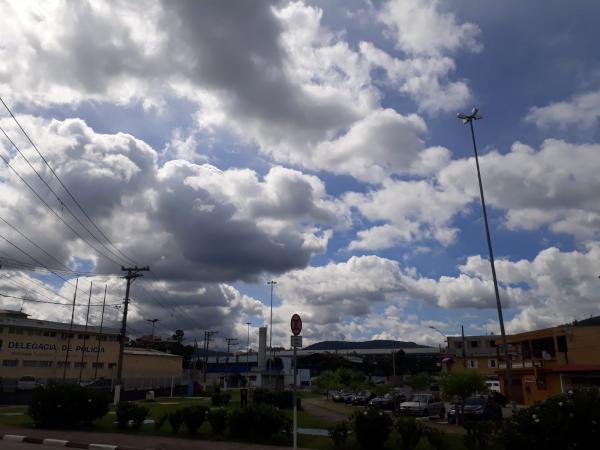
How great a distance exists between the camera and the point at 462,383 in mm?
23719

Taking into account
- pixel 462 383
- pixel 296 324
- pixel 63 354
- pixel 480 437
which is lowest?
pixel 480 437

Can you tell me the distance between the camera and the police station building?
197 ft

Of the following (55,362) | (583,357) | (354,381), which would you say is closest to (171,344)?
(55,362)

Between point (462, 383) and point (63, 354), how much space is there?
5788cm

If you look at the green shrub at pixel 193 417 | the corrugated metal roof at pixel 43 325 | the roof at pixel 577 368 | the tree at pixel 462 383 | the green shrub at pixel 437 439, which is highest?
the corrugated metal roof at pixel 43 325

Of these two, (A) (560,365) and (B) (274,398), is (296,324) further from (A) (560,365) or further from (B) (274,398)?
(A) (560,365)

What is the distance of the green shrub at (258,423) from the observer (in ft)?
54.4

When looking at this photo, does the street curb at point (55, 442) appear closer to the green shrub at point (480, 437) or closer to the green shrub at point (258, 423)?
the green shrub at point (258, 423)

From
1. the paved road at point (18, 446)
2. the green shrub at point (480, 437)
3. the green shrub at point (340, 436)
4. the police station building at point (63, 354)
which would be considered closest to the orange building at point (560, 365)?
the green shrub at point (480, 437)

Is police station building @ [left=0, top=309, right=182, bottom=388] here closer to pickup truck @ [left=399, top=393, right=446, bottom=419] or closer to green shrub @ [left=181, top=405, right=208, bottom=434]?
pickup truck @ [left=399, top=393, right=446, bottom=419]

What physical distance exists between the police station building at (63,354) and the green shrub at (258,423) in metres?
42.0

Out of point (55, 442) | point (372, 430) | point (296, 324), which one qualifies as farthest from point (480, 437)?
point (55, 442)

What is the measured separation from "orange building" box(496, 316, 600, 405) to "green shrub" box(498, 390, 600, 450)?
2613 centimetres

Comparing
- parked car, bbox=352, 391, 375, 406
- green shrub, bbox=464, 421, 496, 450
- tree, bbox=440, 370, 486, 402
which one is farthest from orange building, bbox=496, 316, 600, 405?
green shrub, bbox=464, 421, 496, 450
